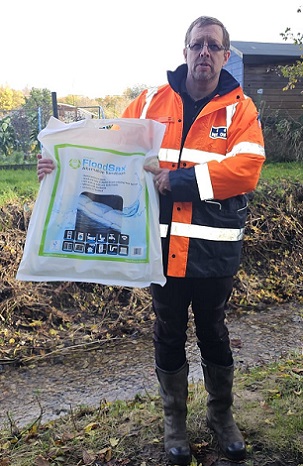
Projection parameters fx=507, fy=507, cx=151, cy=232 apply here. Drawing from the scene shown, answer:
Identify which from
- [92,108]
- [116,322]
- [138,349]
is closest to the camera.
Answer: [138,349]

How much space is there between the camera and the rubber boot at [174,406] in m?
2.62

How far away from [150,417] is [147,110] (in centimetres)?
176

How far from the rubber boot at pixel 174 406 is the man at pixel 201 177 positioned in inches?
1.3

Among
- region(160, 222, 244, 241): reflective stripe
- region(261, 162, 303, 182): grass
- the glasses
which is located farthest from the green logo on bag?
region(261, 162, 303, 182): grass

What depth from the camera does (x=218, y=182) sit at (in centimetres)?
220

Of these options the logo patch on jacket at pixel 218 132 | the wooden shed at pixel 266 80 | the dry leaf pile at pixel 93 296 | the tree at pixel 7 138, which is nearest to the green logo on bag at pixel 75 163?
the logo patch on jacket at pixel 218 132

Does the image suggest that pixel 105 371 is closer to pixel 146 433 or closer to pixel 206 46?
pixel 146 433

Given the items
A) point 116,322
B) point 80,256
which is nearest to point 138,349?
point 116,322

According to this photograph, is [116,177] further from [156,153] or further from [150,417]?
[150,417]

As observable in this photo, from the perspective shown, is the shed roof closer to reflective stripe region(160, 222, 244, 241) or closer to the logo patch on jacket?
the logo patch on jacket

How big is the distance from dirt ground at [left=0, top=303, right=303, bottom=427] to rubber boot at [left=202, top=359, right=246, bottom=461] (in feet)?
2.71

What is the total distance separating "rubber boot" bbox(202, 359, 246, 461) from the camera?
2.62 metres

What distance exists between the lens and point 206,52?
7.49 feet

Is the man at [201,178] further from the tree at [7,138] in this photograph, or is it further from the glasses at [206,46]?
the tree at [7,138]
